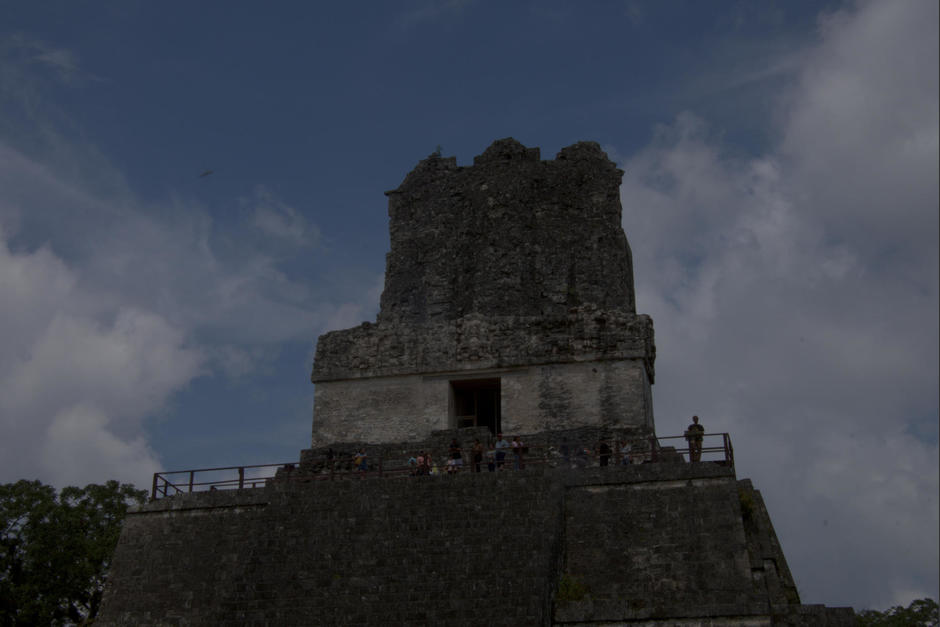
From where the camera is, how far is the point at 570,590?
47.0 ft

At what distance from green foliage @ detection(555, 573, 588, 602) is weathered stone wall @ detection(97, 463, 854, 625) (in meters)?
0.03

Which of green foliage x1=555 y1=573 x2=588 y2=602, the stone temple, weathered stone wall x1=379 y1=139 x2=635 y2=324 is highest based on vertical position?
weathered stone wall x1=379 y1=139 x2=635 y2=324

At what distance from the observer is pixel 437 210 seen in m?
22.9

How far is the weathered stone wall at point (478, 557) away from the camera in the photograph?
13.8 m

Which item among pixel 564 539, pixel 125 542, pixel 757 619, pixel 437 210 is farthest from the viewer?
pixel 437 210

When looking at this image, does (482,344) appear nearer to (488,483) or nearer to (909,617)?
(488,483)

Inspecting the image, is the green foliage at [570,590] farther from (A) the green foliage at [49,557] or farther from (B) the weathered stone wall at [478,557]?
(A) the green foliage at [49,557]

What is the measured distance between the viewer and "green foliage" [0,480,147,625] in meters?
21.3

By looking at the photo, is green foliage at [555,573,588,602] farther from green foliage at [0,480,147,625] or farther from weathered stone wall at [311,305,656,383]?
green foliage at [0,480,147,625]

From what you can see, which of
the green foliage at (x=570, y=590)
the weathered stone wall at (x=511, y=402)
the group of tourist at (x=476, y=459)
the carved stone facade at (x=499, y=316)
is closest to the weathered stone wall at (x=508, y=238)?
the carved stone facade at (x=499, y=316)

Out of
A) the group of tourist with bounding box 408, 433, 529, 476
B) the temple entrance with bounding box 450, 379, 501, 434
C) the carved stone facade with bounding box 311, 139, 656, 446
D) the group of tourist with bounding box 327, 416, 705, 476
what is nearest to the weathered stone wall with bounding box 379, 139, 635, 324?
the carved stone facade with bounding box 311, 139, 656, 446

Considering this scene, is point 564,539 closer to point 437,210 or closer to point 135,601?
point 135,601

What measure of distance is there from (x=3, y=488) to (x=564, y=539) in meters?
13.7

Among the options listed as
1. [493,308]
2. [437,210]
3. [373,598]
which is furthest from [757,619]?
[437,210]
